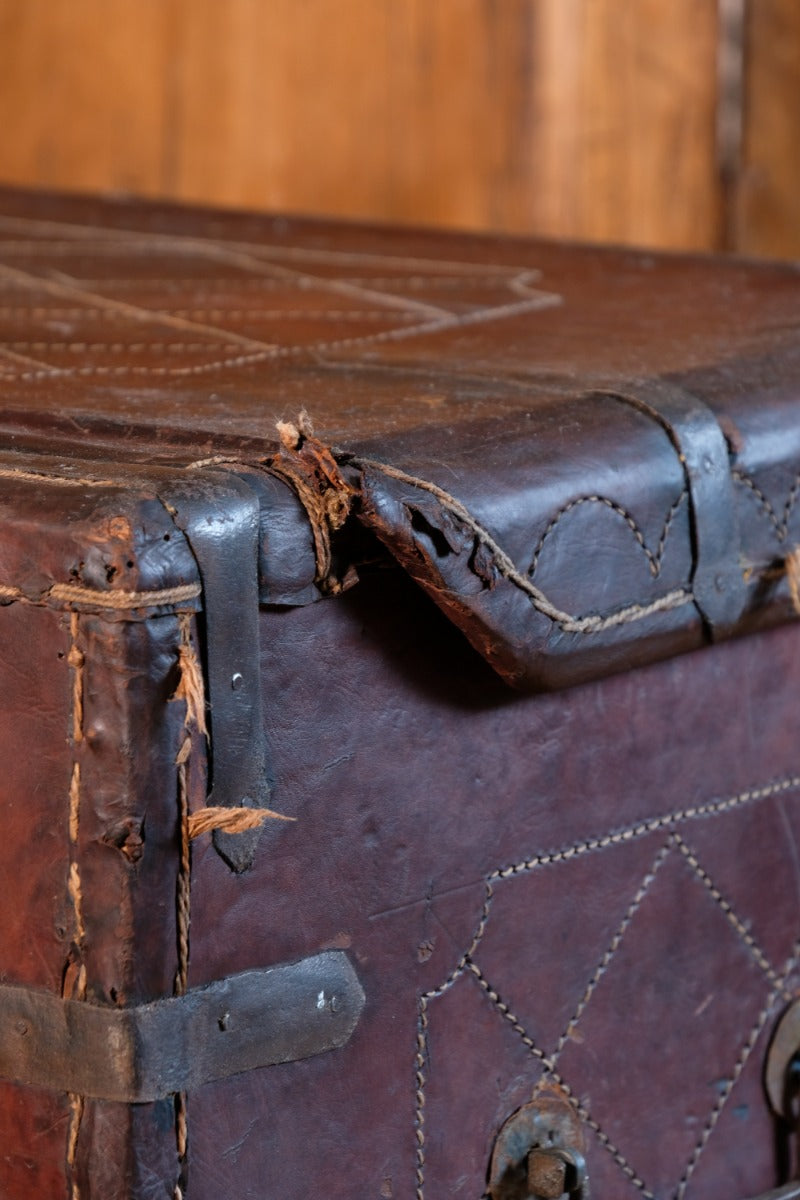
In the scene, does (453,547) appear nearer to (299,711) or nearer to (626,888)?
(299,711)

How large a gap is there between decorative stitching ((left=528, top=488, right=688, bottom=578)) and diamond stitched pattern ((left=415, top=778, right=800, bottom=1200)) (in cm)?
14

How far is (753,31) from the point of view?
2154 millimetres

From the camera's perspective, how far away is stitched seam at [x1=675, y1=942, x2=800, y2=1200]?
3.23ft

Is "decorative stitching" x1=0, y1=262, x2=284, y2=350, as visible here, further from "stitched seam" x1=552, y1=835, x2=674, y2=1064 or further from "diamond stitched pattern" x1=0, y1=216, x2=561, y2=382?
"stitched seam" x1=552, y1=835, x2=674, y2=1064

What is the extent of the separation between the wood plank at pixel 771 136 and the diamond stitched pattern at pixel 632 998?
1321mm

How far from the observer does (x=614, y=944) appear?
921 millimetres

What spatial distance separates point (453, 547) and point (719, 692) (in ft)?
0.87

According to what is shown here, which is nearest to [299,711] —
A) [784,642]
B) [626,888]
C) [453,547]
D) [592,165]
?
[453,547]

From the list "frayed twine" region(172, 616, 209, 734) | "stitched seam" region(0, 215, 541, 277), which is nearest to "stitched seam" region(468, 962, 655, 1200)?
"frayed twine" region(172, 616, 209, 734)

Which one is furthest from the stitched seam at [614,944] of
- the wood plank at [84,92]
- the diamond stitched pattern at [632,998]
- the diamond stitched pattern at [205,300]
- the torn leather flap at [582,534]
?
the wood plank at [84,92]

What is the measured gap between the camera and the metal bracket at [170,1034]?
719 millimetres

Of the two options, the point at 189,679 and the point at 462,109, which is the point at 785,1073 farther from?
the point at 462,109

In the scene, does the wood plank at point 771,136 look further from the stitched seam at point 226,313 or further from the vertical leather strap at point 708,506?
the vertical leather strap at point 708,506

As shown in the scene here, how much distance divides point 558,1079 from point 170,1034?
255 millimetres
